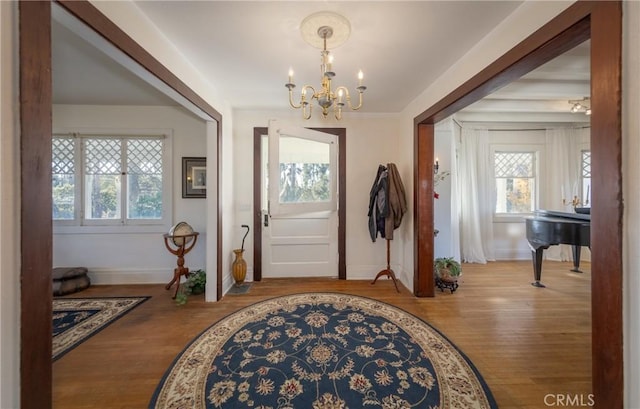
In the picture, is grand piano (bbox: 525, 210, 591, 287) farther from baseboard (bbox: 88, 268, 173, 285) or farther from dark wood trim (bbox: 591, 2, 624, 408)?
baseboard (bbox: 88, 268, 173, 285)

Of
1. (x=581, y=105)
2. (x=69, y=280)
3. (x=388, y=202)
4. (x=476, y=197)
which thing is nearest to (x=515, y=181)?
(x=476, y=197)

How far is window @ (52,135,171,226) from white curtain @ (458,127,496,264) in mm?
4875

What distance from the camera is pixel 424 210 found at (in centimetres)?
287

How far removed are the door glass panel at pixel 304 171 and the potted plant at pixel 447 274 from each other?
1.70 meters

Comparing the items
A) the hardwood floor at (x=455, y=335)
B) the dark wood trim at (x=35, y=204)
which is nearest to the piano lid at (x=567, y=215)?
the hardwood floor at (x=455, y=335)

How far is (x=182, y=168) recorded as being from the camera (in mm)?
3377

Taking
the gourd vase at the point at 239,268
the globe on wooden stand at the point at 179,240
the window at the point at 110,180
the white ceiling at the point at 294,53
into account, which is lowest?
the gourd vase at the point at 239,268

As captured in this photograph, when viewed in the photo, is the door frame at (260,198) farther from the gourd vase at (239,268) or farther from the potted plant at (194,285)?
the potted plant at (194,285)

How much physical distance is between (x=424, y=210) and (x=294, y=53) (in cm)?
218

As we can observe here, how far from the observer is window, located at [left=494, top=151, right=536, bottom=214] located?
452cm

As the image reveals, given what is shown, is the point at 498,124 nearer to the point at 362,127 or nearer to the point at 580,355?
the point at 362,127

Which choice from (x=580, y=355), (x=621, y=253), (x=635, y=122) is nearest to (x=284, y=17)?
(x=635, y=122)

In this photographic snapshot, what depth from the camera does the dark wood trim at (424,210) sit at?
9.33ft

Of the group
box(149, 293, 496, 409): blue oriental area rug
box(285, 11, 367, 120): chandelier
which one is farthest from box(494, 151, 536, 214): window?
box(285, 11, 367, 120): chandelier
